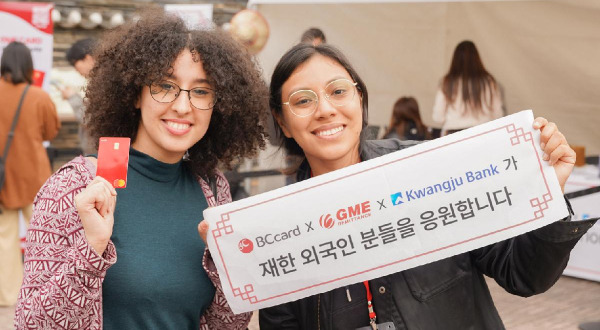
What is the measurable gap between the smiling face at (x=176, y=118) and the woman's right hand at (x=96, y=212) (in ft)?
1.03

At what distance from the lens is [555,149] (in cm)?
203

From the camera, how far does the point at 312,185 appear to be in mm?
2104

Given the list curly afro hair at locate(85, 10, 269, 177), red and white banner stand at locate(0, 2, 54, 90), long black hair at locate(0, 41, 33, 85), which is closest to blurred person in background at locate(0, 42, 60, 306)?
long black hair at locate(0, 41, 33, 85)

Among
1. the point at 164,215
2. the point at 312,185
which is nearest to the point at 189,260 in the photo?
the point at 164,215

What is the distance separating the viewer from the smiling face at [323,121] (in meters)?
2.18

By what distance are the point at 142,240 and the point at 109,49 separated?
0.64m

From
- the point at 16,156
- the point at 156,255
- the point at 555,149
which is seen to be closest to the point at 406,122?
the point at 16,156

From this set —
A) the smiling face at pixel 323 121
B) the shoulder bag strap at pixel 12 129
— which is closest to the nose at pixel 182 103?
the smiling face at pixel 323 121

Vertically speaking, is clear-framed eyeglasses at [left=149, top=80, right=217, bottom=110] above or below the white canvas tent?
below

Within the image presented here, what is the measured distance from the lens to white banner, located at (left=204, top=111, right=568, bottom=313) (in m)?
2.07

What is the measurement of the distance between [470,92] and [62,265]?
589 centimetres

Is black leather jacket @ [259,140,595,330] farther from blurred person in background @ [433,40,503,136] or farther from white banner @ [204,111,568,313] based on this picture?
blurred person in background @ [433,40,503,136]

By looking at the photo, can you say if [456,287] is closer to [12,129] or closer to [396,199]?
[396,199]

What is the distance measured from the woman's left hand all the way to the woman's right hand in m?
1.17
